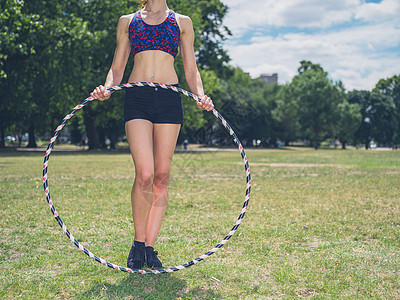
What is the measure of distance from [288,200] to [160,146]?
5.94 metres

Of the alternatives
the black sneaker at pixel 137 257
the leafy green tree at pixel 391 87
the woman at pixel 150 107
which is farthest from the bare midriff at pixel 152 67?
the leafy green tree at pixel 391 87

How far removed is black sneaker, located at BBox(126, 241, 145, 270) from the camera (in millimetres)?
4598

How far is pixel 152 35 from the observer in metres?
4.64

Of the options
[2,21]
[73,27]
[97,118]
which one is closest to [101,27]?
[73,27]

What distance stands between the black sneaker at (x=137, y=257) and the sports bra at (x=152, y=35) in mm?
2212

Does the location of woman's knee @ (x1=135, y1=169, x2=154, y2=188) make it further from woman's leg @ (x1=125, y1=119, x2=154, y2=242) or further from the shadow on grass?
the shadow on grass

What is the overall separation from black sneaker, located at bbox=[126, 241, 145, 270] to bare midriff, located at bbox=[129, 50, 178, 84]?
6.19 ft

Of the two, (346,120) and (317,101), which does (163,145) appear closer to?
(317,101)

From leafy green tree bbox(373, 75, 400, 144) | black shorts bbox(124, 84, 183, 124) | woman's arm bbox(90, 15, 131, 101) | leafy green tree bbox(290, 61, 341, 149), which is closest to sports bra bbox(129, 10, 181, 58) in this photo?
woman's arm bbox(90, 15, 131, 101)

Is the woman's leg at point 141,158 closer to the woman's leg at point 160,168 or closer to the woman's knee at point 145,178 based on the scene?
the woman's knee at point 145,178

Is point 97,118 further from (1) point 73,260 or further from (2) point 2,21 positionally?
(1) point 73,260

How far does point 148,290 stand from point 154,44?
263 cm

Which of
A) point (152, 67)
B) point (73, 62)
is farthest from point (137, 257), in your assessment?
point (73, 62)

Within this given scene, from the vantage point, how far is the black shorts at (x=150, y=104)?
15.0 feet
